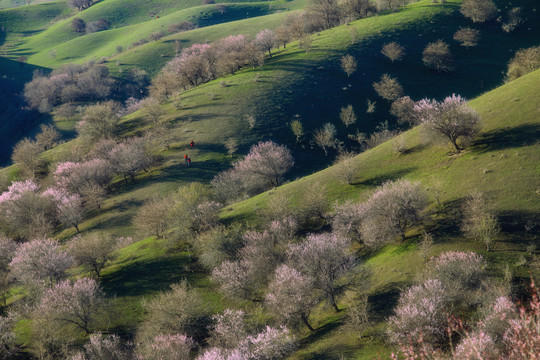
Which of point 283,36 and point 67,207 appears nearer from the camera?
point 67,207

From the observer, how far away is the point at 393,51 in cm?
10012

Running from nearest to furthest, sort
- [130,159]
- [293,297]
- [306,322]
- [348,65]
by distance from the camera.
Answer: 1. [293,297]
2. [306,322]
3. [130,159]
4. [348,65]

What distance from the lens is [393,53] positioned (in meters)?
99.8

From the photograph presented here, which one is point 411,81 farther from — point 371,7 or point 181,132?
point 181,132

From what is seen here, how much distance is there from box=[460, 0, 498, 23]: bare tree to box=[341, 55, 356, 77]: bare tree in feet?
160

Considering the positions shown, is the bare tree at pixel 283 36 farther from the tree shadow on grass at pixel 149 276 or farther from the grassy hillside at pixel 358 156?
the tree shadow on grass at pixel 149 276

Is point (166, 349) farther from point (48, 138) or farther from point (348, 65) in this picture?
point (48, 138)

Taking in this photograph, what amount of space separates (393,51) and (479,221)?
8204cm

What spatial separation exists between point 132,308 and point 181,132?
5276 cm

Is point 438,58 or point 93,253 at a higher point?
point 438,58

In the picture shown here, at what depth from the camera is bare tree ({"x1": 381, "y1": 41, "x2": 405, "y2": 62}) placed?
9969 cm

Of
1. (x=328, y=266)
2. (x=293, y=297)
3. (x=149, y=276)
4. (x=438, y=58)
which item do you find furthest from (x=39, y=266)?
(x=438, y=58)

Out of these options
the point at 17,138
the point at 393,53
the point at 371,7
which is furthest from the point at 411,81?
the point at 17,138

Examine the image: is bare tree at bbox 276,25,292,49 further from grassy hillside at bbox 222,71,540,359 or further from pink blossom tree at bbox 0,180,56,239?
pink blossom tree at bbox 0,180,56,239
